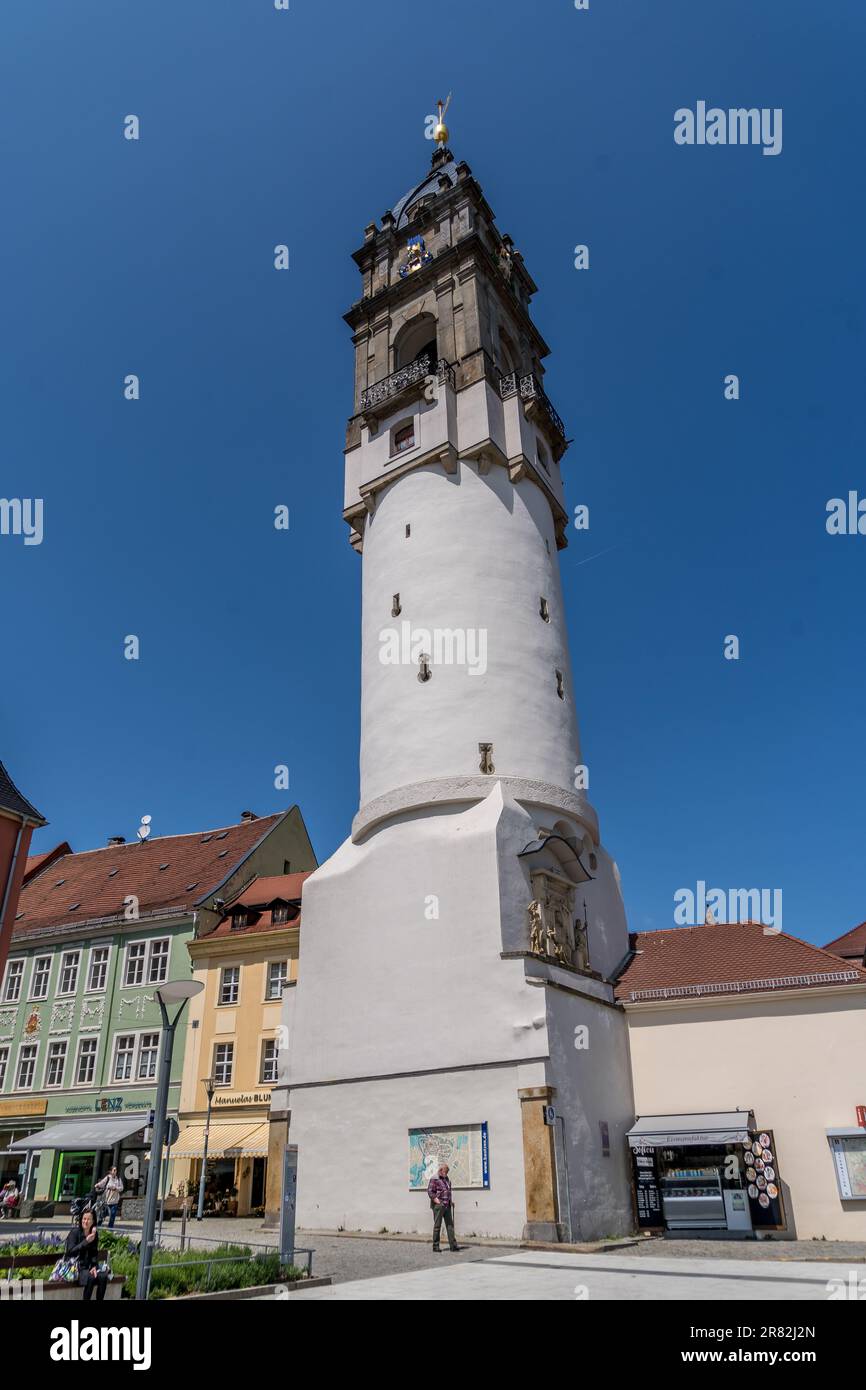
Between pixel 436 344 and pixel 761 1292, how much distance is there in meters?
30.8

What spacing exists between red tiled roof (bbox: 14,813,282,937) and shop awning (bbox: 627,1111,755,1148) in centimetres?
1795

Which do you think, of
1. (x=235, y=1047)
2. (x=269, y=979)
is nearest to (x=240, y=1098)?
(x=235, y=1047)

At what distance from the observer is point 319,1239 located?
1986 centimetres

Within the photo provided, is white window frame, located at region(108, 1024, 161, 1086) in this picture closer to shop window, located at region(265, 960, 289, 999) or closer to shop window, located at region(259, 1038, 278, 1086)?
shop window, located at region(259, 1038, 278, 1086)

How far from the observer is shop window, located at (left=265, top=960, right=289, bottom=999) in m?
30.9

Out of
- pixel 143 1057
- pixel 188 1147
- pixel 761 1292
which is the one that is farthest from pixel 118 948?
pixel 761 1292

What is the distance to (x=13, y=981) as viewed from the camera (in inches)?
1435

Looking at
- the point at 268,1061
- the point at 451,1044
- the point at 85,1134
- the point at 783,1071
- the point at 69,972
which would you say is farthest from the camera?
the point at 69,972

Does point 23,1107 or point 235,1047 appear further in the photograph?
point 23,1107

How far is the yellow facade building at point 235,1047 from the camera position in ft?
93.4

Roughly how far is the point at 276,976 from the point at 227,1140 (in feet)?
16.5

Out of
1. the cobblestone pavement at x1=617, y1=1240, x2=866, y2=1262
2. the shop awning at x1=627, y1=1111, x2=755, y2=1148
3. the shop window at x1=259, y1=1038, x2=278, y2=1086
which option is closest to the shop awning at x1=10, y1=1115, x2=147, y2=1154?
the shop window at x1=259, y1=1038, x2=278, y2=1086

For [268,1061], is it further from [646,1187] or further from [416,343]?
[416,343]
